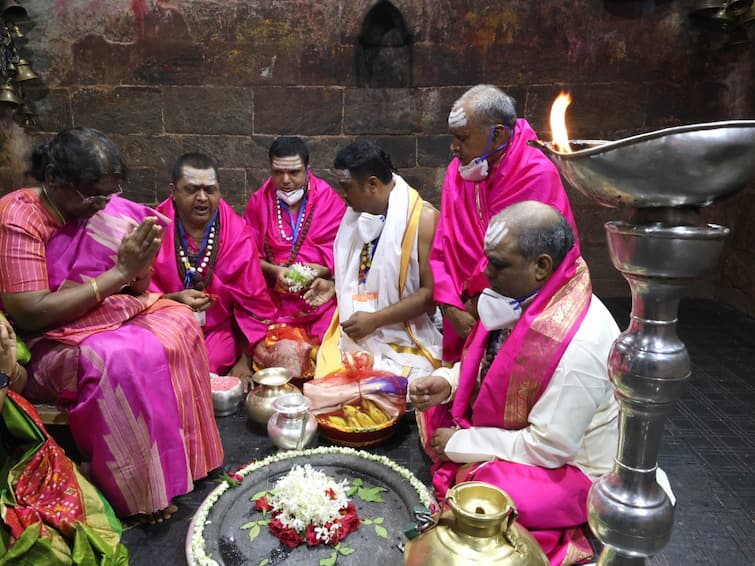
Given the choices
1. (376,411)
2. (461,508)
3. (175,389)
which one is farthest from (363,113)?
(461,508)

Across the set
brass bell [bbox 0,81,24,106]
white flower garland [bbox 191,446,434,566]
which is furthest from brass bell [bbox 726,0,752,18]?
brass bell [bbox 0,81,24,106]

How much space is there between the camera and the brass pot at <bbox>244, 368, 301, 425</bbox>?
140 inches

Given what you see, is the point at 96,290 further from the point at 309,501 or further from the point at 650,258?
the point at 650,258

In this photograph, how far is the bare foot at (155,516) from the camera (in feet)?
8.97

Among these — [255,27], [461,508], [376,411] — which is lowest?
[376,411]

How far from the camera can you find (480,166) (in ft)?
11.9

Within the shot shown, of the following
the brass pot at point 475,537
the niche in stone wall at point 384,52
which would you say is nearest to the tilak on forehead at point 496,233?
the brass pot at point 475,537

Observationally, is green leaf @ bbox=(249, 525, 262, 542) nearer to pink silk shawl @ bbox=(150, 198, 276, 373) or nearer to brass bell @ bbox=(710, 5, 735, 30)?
pink silk shawl @ bbox=(150, 198, 276, 373)

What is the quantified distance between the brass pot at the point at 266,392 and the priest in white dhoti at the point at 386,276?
367mm

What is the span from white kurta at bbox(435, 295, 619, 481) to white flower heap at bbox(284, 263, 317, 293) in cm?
244

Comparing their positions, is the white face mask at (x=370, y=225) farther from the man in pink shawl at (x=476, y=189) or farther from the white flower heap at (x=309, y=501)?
the white flower heap at (x=309, y=501)

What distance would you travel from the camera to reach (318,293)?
4.61 m

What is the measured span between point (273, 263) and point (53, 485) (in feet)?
9.22

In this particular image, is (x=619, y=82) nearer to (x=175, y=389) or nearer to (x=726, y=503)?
(x=726, y=503)
